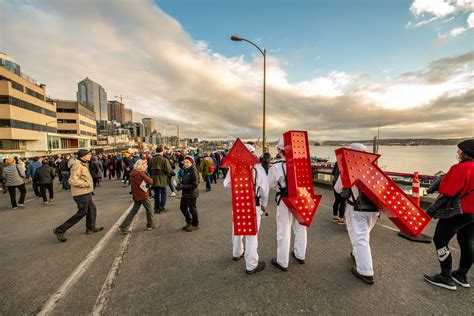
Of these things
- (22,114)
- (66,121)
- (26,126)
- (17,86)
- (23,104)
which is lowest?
(26,126)

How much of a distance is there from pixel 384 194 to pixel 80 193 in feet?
19.5

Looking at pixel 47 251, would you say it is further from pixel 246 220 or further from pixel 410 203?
pixel 410 203

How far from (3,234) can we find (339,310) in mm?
7359

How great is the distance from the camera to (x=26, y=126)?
38750 mm

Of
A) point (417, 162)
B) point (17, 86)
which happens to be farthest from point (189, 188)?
point (417, 162)

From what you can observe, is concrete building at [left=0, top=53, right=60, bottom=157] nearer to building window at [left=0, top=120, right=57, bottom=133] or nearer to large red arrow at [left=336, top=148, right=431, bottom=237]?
building window at [left=0, top=120, right=57, bottom=133]

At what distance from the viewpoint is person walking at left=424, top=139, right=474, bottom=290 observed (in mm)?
2551

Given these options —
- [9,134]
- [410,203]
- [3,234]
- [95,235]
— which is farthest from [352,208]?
[9,134]

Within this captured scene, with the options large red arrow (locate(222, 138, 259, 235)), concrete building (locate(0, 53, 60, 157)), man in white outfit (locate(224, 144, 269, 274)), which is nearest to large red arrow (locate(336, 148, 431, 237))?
man in white outfit (locate(224, 144, 269, 274))

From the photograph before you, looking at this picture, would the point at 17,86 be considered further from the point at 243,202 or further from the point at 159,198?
the point at 243,202

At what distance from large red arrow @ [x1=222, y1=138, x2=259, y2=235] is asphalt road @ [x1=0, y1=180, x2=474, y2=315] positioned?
2.57ft

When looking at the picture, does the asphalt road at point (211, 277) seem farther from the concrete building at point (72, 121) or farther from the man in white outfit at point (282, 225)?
the concrete building at point (72, 121)

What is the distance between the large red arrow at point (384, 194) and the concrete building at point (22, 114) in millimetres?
38977

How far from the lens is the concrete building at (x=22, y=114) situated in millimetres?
34125
